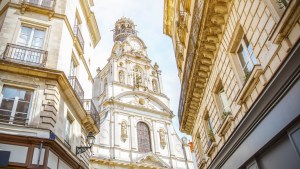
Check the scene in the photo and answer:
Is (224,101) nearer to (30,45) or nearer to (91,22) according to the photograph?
(30,45)

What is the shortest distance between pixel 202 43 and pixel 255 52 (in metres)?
2.95

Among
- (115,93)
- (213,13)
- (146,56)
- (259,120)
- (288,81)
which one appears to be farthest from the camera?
(146,56)

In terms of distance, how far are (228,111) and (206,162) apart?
12.6 feet

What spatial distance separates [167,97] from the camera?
110ft

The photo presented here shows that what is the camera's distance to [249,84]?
6.37 meters

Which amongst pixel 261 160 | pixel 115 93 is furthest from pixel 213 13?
pixel 115 93

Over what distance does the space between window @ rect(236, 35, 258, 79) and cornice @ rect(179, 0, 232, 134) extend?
1.06 m

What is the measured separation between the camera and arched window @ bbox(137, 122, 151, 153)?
89.0ft

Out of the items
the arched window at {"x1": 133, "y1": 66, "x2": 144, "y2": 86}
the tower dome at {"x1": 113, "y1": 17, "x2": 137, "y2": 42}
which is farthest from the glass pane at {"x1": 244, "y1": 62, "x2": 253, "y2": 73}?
the tower dome at {"x1": 113, "y1": 17, "x2": 137, "y2": 42}

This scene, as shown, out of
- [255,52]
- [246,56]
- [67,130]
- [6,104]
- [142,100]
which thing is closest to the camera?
[255,52]

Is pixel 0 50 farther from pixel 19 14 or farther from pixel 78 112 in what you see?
pixel 78 112

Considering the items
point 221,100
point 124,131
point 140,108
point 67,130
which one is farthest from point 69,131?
point 140,108

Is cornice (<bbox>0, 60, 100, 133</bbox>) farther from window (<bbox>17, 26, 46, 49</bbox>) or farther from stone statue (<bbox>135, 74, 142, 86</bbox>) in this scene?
stone statue (<bbox>135, 74, 142, 86</bbox>)

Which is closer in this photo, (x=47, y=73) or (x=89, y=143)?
(x=47, y=73)
